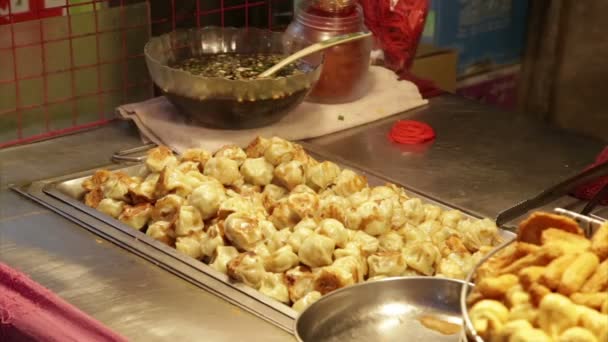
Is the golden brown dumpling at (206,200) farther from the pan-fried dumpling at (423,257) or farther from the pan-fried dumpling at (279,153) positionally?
the pan-fried dumpling at (423,257)

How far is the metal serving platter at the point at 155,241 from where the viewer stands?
1344 mm

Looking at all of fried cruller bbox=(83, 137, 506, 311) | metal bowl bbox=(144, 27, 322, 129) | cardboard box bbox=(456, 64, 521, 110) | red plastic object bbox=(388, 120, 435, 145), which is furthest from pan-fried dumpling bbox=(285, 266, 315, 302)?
cardboard box bbox=(456, 64, 521, 110)

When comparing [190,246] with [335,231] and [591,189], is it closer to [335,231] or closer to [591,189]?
[335,231]

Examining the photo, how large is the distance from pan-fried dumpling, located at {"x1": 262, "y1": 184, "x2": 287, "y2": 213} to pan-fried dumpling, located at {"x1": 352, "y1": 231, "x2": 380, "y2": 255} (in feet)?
Answer: 0.57

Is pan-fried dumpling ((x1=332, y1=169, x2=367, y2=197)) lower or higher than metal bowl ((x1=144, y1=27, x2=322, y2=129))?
lower

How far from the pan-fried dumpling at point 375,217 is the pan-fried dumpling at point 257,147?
277 millimetres

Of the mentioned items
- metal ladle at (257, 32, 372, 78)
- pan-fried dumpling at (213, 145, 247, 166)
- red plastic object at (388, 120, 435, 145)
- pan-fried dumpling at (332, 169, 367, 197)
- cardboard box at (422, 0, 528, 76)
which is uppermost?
metal ladle at (257, 32, 372, 78)

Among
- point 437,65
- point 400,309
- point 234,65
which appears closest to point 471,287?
point 400,309

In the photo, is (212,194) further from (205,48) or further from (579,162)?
(579,162)

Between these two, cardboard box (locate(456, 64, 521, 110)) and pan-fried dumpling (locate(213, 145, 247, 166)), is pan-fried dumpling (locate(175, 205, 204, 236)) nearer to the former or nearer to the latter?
pan-fried dumpling (locate(213, 145, 247, 166))

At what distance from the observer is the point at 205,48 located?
80.7 inches

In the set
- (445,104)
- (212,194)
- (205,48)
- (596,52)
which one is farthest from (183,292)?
(596,52)

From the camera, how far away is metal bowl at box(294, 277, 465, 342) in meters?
1.21

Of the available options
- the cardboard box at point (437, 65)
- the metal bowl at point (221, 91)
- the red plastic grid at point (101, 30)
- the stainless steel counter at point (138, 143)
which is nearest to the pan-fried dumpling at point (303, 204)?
the stainless steel counter at point (138, 143)
